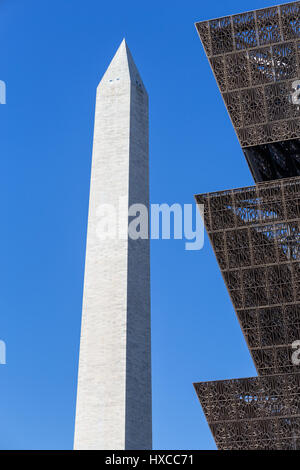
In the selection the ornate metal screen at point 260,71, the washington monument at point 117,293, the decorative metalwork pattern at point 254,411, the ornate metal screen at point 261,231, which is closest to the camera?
the washington monument at point 117,293

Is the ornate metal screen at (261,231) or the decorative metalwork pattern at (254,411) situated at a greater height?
the ornate metal screen at (261,231)

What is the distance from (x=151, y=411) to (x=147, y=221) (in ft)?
28.0

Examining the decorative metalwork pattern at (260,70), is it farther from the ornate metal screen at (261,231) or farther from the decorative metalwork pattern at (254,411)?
the decorative metalwork pattern at (254,411)

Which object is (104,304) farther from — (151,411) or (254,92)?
(254,92)

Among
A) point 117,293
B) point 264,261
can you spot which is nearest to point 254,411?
point 264,261

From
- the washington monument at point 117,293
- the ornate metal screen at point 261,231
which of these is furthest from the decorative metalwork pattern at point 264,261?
the washington monument at point 117,293

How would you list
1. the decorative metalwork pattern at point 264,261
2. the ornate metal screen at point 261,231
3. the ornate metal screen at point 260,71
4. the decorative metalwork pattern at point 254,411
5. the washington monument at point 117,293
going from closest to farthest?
the washington monument at point 117,293, the decorative metalwork pattern at point 254,411, the ornate metal screen at point 261,231, the decorative metalwork pattern at point 264,261, the ornate metal screen at point 260,71

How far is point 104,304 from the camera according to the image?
123 feet

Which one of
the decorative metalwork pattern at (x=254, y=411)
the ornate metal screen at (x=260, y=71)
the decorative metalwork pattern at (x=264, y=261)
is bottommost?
the decorative metalwork pattern at (x=254, y=411)

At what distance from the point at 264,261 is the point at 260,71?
33.0 ft

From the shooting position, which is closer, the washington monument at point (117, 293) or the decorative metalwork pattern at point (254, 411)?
the washington monument at point (117, 293)

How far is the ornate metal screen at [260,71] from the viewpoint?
146 ft

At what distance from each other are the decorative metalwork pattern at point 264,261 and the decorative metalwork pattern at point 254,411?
169 cm
